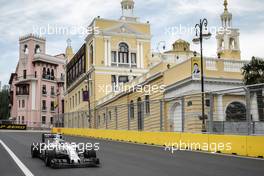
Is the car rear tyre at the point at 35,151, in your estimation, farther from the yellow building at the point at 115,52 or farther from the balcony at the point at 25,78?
the balcony at the point at 25,78

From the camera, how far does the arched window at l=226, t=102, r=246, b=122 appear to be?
13.5m

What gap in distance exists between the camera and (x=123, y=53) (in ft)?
184

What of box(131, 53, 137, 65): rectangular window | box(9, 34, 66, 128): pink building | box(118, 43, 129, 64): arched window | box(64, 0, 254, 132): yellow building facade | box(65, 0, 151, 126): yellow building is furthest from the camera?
box(9, 34, 66, 128): pink building

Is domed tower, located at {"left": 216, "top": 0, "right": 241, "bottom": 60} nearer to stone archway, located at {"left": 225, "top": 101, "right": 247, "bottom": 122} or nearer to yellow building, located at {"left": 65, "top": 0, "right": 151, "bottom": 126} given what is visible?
yellow building, located at {"left": 65, "top": 0, "right": 151, "bottom": 126}

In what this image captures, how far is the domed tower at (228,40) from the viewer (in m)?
54.5

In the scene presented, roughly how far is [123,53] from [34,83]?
3963 cm

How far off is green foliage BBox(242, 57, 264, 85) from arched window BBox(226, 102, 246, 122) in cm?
1486

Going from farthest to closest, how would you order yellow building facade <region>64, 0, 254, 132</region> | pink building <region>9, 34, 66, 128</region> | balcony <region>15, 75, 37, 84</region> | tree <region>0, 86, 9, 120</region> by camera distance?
tree <region>0, 86, 9, 120</region>
balcony <region>15, 75, 37, 84</region>
pink building <region>9, 34, 66, 128</region>
yellow building facade <region>64, 0, 254, 132</region>

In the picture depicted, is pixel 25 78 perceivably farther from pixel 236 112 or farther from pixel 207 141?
pixel 236 112

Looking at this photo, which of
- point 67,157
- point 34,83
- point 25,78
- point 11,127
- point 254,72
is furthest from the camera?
point 25,78

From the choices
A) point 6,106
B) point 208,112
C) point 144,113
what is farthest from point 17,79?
point 208,112

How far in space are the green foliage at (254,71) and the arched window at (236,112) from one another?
48.8 ft

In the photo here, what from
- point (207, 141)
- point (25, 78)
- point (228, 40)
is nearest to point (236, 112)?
point (207, 141)

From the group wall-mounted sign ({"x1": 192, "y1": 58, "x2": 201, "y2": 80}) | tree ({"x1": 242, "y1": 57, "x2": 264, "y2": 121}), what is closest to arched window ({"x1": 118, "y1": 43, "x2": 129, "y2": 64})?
wall-mounted sign ({"x1": 192, "y1": 58, "x2": 201, "y2": 80})
